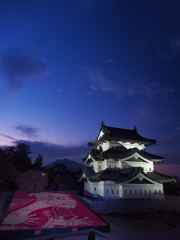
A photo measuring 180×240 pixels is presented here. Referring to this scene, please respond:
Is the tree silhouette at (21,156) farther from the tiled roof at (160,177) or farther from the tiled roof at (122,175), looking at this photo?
the tiled roof at (160,177)

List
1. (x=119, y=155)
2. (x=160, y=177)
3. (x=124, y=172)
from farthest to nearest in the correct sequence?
(x=119, y=155) < (x=160, y=177) < (x=124, y=172)

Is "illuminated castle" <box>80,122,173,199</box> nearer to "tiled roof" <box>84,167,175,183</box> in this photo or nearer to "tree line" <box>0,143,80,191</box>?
"tiled roof" <box>84,167,175,183</box>

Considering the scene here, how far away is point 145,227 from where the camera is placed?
34.2ft

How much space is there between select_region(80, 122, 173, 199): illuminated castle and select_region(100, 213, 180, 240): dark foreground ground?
2.59 meters

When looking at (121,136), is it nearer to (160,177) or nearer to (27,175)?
(160,177)

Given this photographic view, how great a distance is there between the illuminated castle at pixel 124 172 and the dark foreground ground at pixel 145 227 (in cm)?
259

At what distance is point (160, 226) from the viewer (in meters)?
10.8

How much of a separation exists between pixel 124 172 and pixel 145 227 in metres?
6.59

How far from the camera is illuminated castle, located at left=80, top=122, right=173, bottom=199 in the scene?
1566 centimetres

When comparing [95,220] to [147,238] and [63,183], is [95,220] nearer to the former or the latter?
[147,238]

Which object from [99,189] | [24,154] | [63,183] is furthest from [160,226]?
[24,154]

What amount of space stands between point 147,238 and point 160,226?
→ 124 inches

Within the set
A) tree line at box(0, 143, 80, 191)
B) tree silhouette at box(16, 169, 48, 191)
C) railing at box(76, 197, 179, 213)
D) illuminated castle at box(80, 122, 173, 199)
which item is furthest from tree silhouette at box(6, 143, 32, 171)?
railing at box(76, 197, 179, 213)

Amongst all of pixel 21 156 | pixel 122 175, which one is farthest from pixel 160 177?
pixel 21 156
